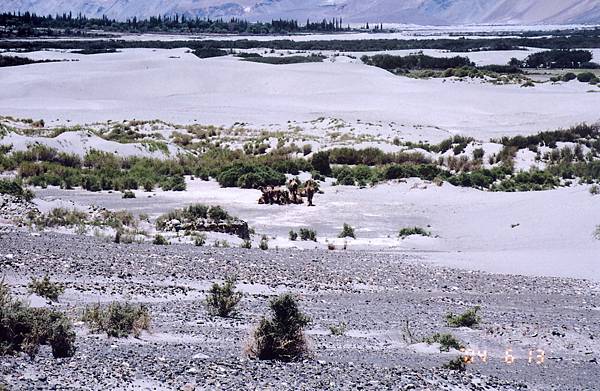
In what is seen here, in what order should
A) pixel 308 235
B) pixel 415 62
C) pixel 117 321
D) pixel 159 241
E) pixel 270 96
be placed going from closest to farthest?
1. pixel 117 321
2. pixel 159 241
3. pixel 308 235
4. pixel 270 96
5. pixel 415 62

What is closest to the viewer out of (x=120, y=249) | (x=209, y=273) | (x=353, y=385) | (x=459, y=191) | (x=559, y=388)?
(x=353, y=385)

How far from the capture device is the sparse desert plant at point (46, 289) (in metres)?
8.48

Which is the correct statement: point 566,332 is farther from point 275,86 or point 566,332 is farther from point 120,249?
point 275,86

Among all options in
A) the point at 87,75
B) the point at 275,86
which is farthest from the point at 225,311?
the point at 87,75

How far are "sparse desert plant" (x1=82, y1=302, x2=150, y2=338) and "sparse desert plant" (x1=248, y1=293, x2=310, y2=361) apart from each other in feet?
3.71

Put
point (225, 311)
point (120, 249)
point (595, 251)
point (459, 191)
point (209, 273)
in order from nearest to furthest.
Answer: point (225, 311) → point (209, 273) → point (120, 249) → point (595, 251) → point (459, 191)

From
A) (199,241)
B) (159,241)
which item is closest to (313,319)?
(159,241)

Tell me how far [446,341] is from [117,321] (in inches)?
124

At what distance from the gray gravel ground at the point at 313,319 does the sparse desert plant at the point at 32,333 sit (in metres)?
0.11

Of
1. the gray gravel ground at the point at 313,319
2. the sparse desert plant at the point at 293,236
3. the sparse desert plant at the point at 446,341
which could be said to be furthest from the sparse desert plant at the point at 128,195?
the sparse desert plant at the point at 446,341

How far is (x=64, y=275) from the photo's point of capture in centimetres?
970

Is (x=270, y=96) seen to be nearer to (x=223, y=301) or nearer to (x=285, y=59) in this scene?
(x=285, y=59)

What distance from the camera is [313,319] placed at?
8766 millimetres

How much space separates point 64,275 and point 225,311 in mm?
2322
